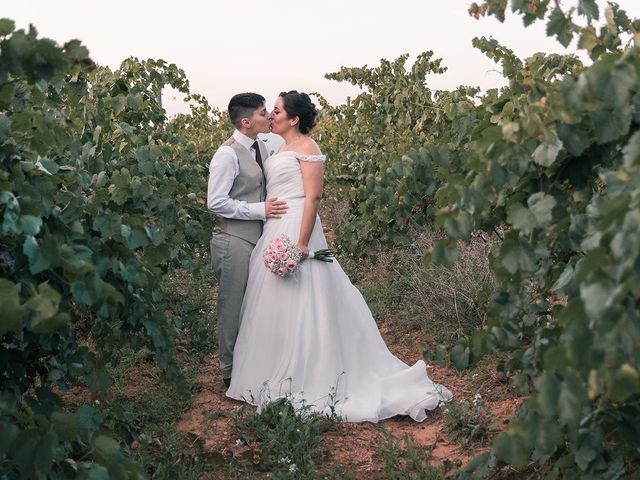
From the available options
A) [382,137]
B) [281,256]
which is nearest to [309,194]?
[281,256]

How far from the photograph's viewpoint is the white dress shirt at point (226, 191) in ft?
16.9

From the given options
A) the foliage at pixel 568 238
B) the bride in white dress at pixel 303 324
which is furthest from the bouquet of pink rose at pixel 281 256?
the foliage at pixel 568 238

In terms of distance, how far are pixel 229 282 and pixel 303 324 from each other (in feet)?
1.87

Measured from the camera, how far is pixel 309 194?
5137mm

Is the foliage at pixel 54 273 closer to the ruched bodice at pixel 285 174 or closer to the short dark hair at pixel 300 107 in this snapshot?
the ruched bodice at pixel 285 174

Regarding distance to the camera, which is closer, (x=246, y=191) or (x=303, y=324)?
(x=303, y=324)

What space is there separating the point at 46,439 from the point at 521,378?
5.28 ft

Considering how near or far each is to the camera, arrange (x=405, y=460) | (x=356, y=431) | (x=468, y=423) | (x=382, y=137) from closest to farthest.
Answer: (x=405, y=460), (x=468, y=423), (x=356, y=431), (x=382, y=137)

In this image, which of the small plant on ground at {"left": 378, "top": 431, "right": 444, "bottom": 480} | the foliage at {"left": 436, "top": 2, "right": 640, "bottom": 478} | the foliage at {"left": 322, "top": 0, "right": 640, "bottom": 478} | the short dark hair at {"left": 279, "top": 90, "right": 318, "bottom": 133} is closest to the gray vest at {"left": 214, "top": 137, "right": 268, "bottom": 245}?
the short dark hair at {"left": 279, "top": 90, "right": 318, "bottom": 133}

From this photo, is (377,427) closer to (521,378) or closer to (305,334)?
(305,334)

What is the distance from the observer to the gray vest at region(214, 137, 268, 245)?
17.2 feet

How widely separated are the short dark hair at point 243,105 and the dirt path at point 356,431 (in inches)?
67.3

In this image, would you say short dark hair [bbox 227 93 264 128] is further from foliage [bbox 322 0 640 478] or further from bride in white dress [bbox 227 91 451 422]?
foliage [bbox 322 0 640 478]

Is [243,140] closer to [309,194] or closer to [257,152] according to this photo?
[257,152]
